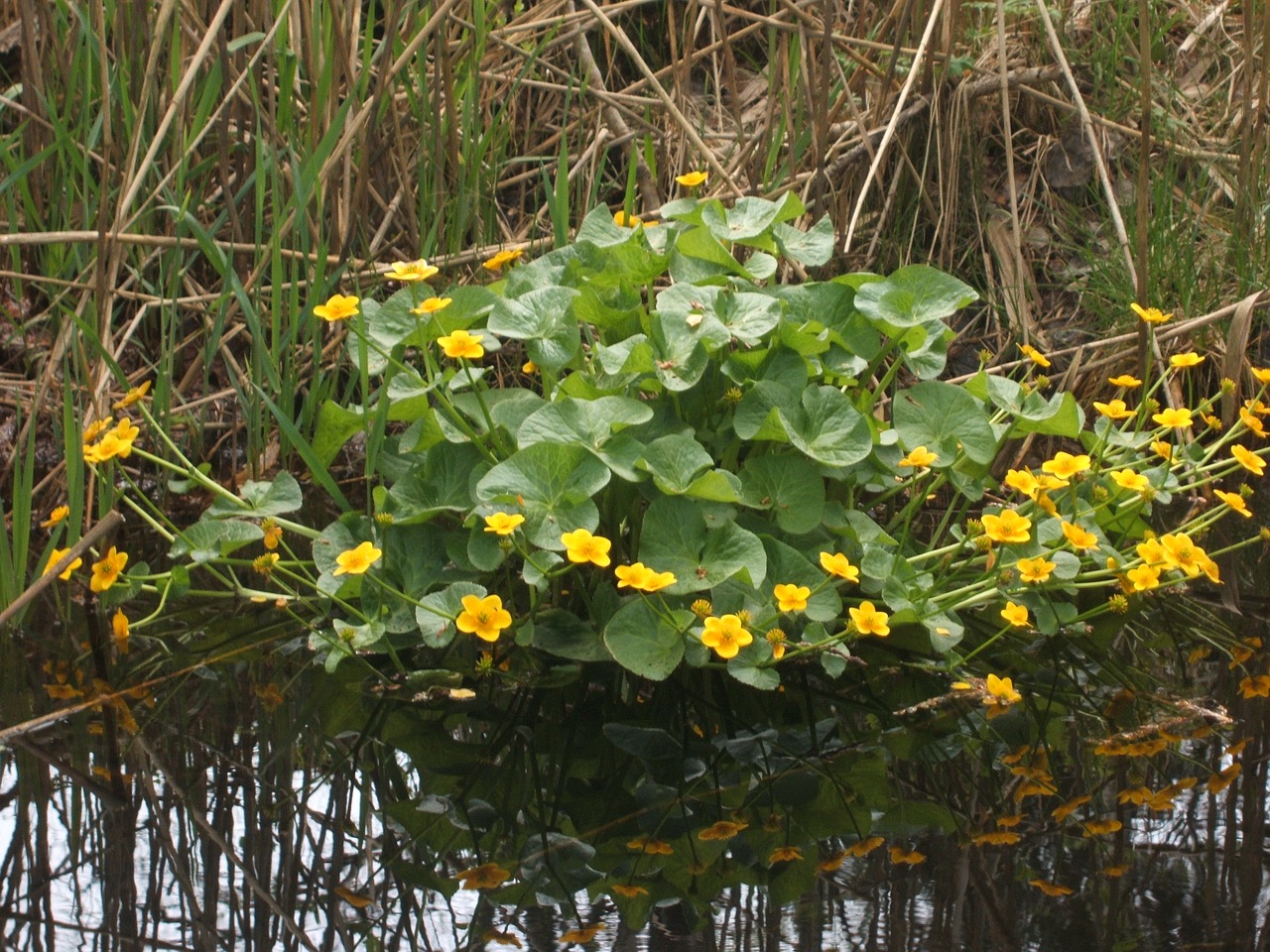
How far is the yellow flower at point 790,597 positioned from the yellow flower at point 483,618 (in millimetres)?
246

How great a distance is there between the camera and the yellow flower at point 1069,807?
3.55 ft

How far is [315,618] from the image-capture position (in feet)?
4.77

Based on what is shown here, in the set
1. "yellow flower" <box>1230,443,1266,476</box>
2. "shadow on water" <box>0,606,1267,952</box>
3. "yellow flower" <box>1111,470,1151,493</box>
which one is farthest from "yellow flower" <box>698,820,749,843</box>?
"yellow flower" <box>1230,443,1266,476</box>

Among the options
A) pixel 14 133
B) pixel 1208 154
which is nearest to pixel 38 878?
pixel 14 133

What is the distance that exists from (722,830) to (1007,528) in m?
0.42

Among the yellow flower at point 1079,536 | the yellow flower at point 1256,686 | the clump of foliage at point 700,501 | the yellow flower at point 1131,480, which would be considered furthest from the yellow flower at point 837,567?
the yellow flower at point 1256,686

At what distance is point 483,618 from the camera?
1.19 metres

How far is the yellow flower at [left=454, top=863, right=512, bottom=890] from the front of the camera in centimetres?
97

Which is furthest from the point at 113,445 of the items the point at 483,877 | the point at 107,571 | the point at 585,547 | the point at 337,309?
the point at 483,877

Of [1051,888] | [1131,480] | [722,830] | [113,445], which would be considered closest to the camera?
[1051,888]

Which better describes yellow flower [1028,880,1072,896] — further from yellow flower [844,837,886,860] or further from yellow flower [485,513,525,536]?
yellow flower [485,513,525,536]

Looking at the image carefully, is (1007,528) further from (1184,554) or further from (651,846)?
(651,846)

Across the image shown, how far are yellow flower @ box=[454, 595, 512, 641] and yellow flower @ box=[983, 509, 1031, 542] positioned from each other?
46cm

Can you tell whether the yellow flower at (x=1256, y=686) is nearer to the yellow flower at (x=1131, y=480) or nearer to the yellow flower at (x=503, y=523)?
the yellow flower at (x=1131, y=480)
